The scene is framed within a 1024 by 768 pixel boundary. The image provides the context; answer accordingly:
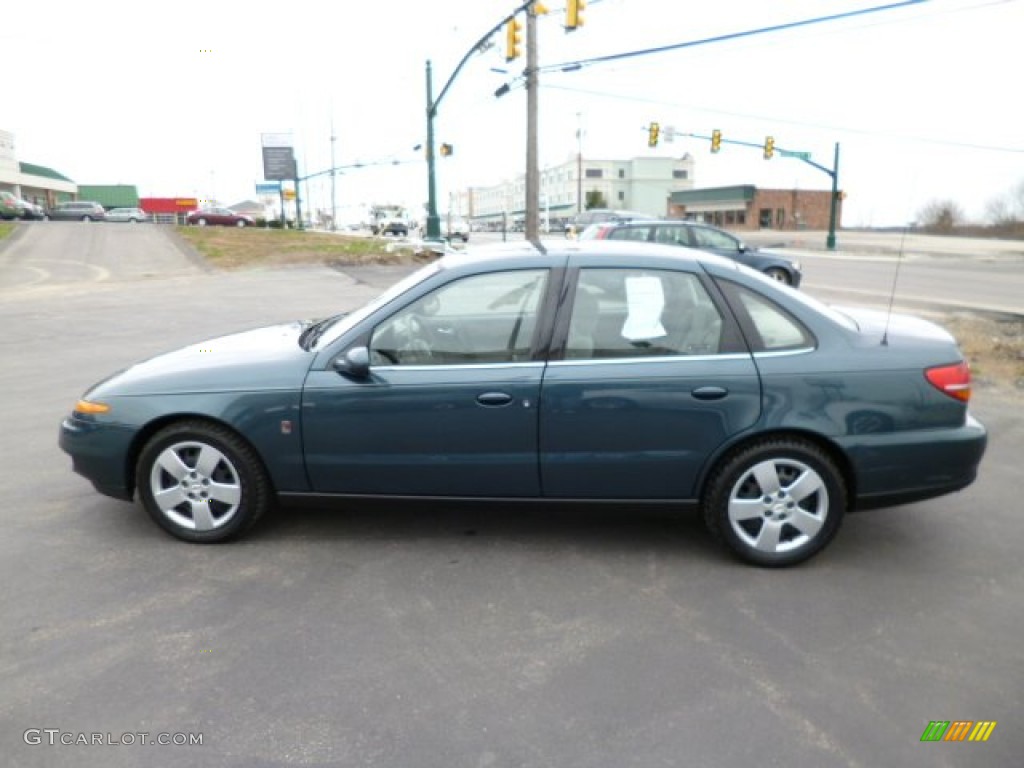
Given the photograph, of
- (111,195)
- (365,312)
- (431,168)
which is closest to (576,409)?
(365,312)

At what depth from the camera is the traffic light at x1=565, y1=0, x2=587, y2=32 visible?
1600 cm

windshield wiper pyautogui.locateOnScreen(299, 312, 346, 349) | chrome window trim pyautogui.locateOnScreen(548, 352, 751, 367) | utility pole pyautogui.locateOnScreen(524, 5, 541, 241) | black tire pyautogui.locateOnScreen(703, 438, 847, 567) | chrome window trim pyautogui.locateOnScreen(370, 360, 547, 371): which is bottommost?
black tire pyautogui.locateOnScreen(703, 438, 847, 567)

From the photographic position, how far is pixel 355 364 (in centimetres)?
380

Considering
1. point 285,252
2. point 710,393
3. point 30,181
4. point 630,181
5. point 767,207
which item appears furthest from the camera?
→ point 630,181

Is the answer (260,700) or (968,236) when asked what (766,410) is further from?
(968,236)

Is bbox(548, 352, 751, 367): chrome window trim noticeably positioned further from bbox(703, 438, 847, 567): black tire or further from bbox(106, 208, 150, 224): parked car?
bbox(106, 208, 150, 224): parked car

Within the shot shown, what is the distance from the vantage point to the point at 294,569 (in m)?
3.88

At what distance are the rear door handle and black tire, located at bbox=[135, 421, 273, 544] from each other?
2189mm

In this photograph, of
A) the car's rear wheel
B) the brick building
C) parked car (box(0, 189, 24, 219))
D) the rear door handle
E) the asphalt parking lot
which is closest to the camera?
the asphalt parking lot

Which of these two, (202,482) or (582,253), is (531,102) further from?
(202,482)

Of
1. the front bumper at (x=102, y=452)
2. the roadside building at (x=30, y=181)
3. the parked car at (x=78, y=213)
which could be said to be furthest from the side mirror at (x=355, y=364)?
the roadside building at (x=30, y=181)

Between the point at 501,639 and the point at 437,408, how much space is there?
113 centimetres

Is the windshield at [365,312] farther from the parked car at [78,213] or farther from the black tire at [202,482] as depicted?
the parked car at [78,213]

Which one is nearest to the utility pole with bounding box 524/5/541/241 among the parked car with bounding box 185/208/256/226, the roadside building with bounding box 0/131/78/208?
the parked car with bounding box 185/208/256/226
